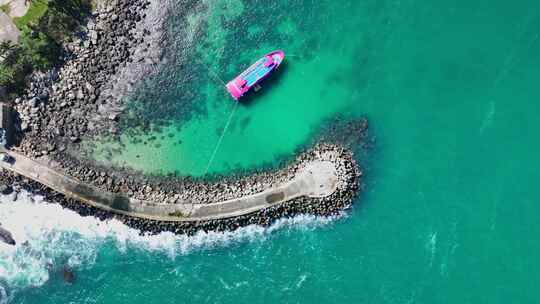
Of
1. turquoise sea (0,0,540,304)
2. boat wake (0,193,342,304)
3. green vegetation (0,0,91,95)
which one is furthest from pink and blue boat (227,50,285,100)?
green vegetation (0,0,91,95)

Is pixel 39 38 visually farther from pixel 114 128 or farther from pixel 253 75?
pixel 253 75

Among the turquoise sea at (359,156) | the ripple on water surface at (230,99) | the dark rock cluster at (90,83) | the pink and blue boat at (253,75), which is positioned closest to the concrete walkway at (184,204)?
the dark rock cluster at (90,83)

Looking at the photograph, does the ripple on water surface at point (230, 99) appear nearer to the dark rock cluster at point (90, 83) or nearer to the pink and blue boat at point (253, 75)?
the pink and blue boat at point (253, 75)

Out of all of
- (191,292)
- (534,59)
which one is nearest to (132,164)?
(191,292)

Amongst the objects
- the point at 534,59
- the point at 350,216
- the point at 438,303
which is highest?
the point at 534,59

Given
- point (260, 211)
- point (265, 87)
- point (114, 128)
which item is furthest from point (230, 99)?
point (114, 128)

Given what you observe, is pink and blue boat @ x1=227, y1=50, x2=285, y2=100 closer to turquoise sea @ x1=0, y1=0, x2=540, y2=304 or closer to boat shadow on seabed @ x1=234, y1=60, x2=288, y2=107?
boat shadow on seabed @ x1=234, y1=60, x2=288, y2=107

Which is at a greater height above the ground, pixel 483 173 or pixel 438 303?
pixel 483 173

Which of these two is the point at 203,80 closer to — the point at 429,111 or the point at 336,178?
the point at 336,178
